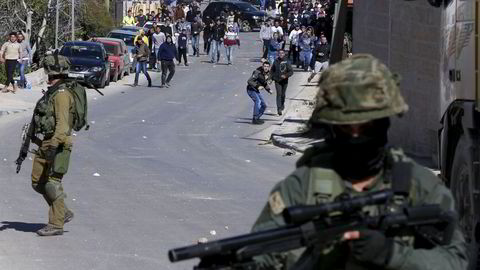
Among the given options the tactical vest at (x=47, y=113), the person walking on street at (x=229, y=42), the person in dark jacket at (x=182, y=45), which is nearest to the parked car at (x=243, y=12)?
the person walking on street at (x=229, y=42)

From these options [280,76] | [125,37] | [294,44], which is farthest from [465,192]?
[125,37]

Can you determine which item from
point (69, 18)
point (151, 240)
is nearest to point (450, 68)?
point (151, 240)

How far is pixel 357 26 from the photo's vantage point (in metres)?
25.9

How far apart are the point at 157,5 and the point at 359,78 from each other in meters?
75.1

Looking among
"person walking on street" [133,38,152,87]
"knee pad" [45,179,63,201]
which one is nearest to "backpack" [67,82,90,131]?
"knee pad" [45,179,63,201]

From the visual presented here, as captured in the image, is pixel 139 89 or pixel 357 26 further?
pixel 139 89

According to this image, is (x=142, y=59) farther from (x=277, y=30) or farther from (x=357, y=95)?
(x=357, y=95)

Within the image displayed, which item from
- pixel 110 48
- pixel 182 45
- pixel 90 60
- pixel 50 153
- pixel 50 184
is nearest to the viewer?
pixel 50 153

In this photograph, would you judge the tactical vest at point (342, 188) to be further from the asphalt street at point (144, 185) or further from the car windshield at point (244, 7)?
the car windshield at point (244, 7)

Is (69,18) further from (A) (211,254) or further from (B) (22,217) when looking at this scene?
(A) (211,254)

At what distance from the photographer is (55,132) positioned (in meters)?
12.0

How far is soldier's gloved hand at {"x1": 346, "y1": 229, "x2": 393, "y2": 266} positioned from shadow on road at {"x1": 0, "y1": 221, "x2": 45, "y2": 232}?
948 centimetres

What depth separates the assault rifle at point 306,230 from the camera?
11.7ft

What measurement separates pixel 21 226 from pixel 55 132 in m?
1.49
